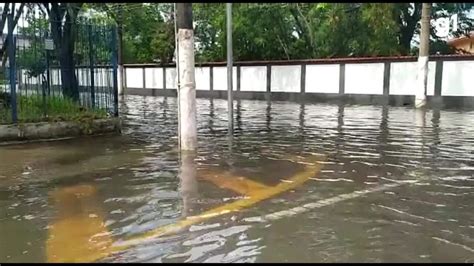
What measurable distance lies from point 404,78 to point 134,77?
19939 millimetres

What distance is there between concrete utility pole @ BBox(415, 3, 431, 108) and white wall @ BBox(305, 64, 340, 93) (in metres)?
5.09

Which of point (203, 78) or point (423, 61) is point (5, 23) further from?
point (203, 78)

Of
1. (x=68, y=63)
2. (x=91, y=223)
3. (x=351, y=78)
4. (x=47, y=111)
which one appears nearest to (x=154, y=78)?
(x=351, y=78)

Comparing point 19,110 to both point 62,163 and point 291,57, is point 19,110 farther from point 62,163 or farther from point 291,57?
point 291,57

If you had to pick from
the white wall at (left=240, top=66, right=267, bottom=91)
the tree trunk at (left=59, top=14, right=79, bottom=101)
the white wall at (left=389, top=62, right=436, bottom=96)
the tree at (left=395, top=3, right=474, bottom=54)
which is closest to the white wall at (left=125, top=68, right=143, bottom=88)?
the white wall at (left=240, top=66, right=267, bottom=91)

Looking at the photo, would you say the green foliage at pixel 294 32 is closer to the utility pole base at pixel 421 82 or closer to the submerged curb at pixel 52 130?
the utility pole base at pixel 421 82

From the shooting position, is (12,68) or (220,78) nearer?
(12,68)

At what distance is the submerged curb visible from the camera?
1081cm

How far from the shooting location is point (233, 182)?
7.15 m

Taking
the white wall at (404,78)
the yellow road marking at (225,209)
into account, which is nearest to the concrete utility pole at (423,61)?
the white wall at (404,78)

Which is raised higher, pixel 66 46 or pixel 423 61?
pixel 66 46

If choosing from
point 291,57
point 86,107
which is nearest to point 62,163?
point 86,107

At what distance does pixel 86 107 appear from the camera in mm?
12680

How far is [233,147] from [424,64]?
12551 millimetres
